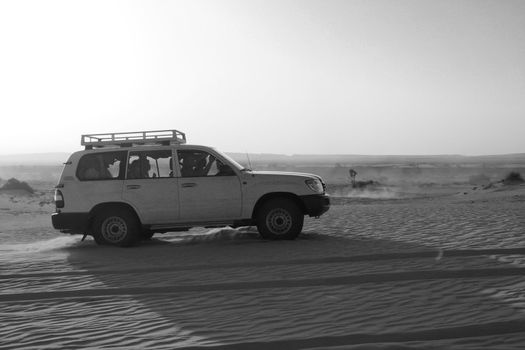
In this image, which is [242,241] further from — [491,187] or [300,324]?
[491,187]

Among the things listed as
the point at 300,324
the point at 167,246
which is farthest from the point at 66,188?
the point at 300,324

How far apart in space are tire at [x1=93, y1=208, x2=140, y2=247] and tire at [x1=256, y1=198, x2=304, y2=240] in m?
2.41

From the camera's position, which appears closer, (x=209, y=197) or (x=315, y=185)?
(x=209, y=197)

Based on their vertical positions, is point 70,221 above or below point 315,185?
below

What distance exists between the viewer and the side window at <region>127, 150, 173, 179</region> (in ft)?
34.0

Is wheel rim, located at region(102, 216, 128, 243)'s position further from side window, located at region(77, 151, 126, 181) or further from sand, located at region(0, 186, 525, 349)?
side window, located at region(77, 151, 126, 181)

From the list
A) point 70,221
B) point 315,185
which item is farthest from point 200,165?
point 70,221

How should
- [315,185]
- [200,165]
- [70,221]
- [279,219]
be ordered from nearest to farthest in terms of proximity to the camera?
[70,221] < [200,165] < [279,219] < [315,185]

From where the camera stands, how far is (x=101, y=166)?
411 inches

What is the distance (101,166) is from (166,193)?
4.61 feet

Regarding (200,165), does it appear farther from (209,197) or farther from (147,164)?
(147,164)

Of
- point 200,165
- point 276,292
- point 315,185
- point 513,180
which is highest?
point 200,165

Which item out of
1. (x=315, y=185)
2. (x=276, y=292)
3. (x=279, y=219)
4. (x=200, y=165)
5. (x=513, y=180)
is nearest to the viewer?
(x=276, y=292)

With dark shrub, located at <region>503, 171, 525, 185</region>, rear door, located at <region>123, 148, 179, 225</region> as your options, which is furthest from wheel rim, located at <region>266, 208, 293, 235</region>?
dark shrub, located at <region>503, 171, 525, 185</region>
